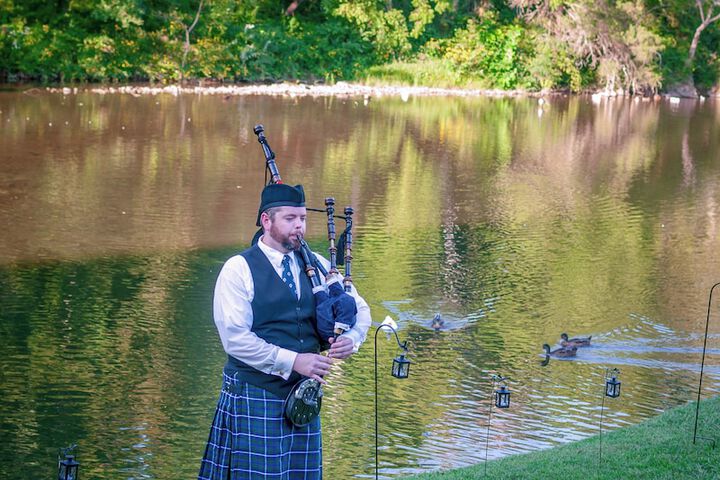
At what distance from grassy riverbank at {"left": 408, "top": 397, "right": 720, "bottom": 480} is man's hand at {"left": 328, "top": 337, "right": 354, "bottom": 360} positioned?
1.88 m

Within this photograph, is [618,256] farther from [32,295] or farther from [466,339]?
[32,295]

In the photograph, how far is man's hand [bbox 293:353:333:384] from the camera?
14.0ft

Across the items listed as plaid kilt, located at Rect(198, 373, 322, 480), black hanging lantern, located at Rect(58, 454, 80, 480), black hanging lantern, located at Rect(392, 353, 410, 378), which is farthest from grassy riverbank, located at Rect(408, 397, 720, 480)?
black hanging lantern, located at Rect(58, 454, 80, 480)

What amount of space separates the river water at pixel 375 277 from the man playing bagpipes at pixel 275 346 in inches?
116

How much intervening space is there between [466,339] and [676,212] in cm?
846

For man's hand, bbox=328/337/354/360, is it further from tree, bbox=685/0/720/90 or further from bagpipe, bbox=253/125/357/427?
tree, bbox=685/0/720/90

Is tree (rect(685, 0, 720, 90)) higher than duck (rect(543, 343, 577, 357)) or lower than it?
higher

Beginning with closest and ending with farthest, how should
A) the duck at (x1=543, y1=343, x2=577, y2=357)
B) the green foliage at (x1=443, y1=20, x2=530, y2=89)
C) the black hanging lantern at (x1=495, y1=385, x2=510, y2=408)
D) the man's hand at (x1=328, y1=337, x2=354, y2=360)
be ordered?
the man's hand at (x1=328, y1=337, x2=354, y2=360) → the black hanging lantern at (x1=495, y1=385, x2=510, y2=408) → the duck at (x1=543, y1=343, x2=577, y2=357) → the green foliage at (x1=443, y1=20, x2=530, y2=89)

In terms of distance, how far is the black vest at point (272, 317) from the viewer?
432cm

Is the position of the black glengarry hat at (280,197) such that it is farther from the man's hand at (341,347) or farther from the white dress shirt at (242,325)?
the man's hand at (341,347)

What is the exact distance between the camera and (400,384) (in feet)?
29.8

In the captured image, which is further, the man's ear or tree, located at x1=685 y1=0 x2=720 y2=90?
tree, located at x1=685 y1=0 x2=720 y2=90

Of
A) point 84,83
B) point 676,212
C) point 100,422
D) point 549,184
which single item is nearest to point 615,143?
point 549,184

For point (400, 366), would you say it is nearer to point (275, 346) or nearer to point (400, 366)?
point (400, 366)
